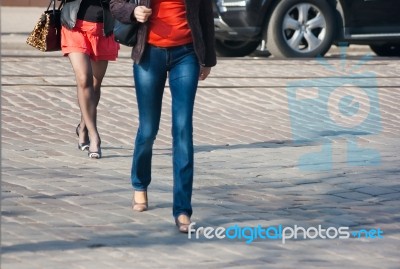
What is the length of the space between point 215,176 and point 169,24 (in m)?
2.09

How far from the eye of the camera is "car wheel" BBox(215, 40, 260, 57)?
17.5 meters

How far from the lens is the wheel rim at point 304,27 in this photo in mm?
16281

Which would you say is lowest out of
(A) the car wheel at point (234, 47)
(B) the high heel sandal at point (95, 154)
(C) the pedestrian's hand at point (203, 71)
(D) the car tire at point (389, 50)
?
(D) the car tire at point (389, 50)

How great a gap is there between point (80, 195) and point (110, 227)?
40.7 inches

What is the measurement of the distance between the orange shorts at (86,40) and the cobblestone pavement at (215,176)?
0.81 metres

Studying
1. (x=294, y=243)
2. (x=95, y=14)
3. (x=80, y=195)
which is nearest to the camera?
(x=294, y=243)

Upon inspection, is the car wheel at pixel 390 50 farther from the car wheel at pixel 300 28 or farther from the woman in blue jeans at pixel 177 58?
the woman in blue jeans at pixel 177 58

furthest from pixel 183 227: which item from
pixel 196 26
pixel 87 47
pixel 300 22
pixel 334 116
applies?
pixel 300 22

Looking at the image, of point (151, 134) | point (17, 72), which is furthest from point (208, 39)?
point (17, 72)

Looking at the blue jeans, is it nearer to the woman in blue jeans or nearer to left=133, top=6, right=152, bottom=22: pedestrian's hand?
the woman in blue jeans

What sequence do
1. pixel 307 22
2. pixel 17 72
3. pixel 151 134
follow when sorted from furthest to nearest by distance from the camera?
pixel 307 22 → pixel 17 72 → pixel 151 134

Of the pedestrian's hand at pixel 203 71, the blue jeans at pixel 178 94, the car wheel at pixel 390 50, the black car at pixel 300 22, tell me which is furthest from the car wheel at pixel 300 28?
the blue jeans at pixel 178 94

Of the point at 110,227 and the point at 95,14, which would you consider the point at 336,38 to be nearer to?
the point at 95,14

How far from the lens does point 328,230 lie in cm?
727
